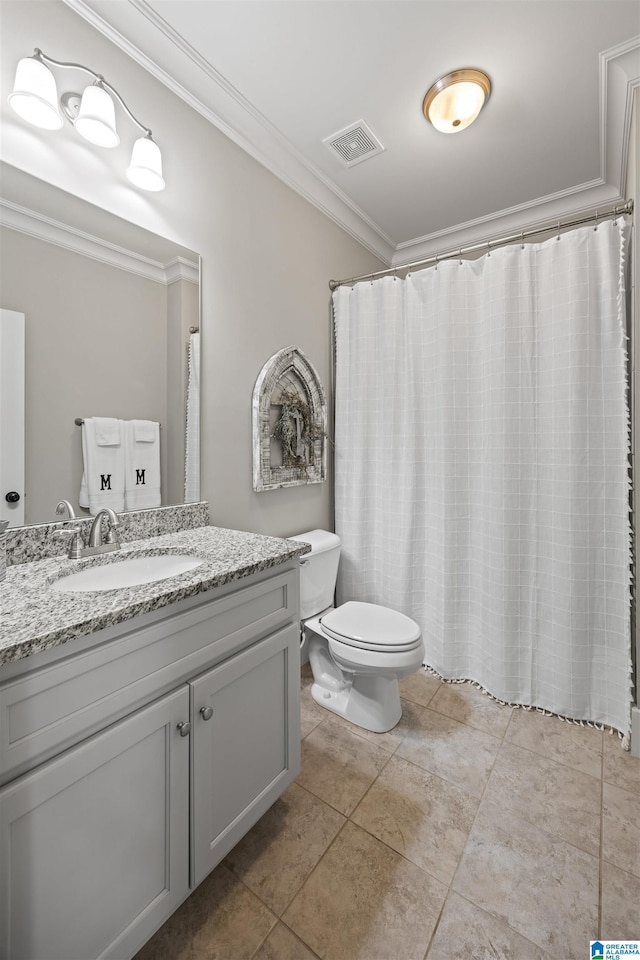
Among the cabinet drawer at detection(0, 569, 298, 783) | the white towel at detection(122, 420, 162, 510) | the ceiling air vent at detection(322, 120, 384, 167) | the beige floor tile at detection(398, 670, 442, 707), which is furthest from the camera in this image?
the beige floor tile at detection(398, 670, 442, 707)

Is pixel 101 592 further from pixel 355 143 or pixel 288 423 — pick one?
pixel 355 143

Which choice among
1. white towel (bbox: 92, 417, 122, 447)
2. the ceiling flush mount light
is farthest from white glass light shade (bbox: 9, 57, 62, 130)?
the ceiling flush mount light

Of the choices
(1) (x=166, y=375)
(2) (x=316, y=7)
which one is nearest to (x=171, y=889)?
(1) (x=166, y=375)

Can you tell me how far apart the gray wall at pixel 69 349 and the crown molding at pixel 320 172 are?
796 mm

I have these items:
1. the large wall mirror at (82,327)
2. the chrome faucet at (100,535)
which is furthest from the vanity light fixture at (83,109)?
the chrome faucet at (100,535)

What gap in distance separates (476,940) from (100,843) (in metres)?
0.92

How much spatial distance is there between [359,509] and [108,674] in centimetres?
162

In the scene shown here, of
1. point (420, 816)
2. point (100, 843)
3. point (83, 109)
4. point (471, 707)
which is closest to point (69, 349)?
point (83, 109)

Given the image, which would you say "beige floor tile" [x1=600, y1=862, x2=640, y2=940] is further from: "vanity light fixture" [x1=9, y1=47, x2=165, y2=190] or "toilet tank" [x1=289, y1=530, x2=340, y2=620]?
"vanity light fixture" [x1=9, y1=47, x2=165, y2=190]

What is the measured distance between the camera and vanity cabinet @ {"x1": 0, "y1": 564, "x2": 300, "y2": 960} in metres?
0.68

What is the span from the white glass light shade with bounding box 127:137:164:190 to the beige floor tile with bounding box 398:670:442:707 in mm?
2284

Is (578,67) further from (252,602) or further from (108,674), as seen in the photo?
(108,674)

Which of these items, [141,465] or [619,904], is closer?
[619,904]

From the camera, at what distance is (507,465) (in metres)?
1.82
